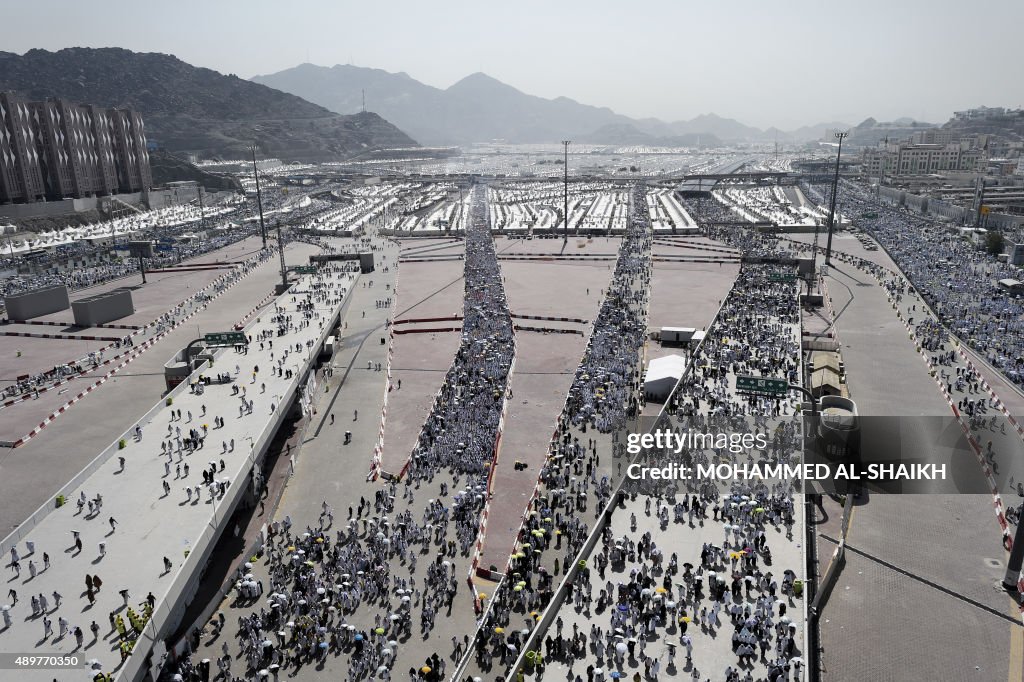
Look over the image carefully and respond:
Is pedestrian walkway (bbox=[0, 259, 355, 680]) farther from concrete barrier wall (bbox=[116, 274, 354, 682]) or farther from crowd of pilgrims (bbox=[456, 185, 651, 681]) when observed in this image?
crowd of pilgrims (bbox=[456, 185, 651, 681])

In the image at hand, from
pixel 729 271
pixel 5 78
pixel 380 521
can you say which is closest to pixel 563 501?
pixel 380 521

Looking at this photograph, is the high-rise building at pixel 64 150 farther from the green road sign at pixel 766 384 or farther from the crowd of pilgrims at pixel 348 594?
the green road sign at pixel 766 384

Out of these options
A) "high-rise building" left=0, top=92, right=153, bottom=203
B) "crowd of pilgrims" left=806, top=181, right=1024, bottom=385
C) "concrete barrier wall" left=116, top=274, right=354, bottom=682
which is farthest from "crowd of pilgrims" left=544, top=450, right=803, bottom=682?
"high-rise building" left=0, top=92, right=153, bottom=203

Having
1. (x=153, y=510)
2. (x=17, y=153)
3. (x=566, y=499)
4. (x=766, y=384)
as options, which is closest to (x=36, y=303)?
(x=153, y=510)

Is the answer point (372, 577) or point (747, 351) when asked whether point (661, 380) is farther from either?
point (372, 577)

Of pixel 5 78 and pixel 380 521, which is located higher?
pixel 5 78

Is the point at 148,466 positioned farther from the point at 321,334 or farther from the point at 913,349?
the point at 913,349

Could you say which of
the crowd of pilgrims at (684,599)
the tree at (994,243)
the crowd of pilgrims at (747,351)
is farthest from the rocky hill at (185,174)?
the crowd of pilgrims at (684,599)

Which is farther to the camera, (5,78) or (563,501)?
(5,78)
